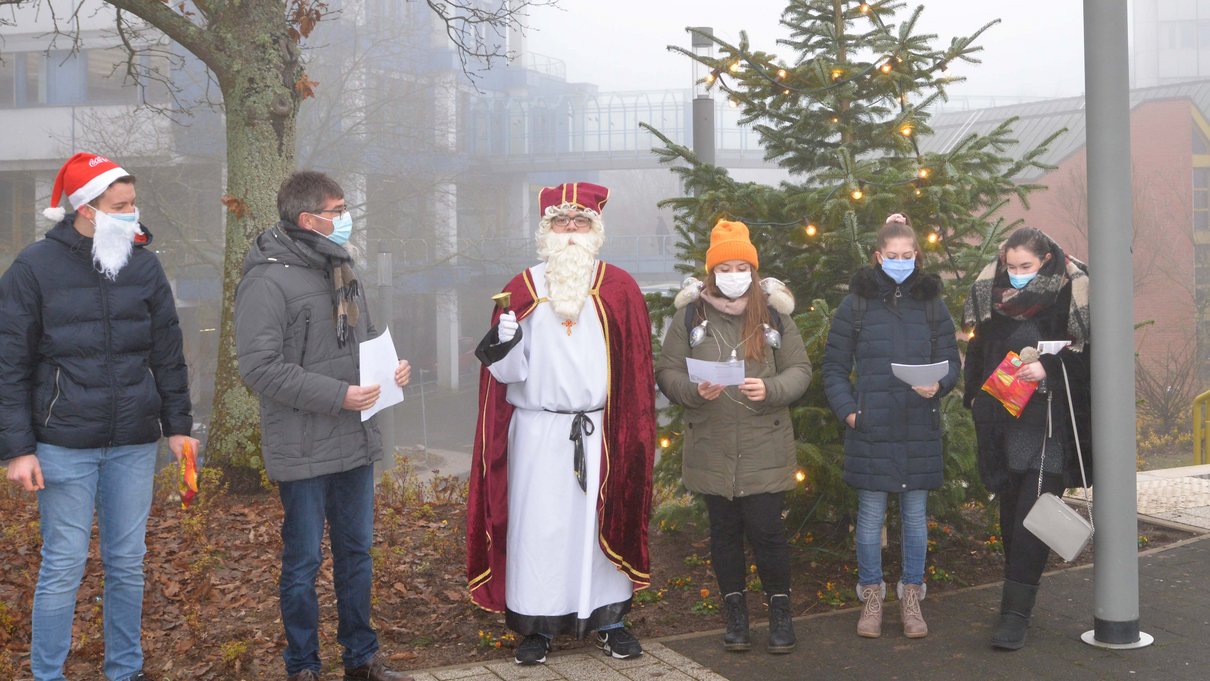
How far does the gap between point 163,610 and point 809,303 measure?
13.3 ft

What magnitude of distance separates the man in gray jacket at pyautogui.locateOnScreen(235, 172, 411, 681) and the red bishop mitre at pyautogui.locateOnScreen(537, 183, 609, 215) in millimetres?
967

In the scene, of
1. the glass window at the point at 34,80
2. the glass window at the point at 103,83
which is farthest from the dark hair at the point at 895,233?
the glass window at the point at 34,80

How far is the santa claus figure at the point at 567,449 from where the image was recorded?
500 cm

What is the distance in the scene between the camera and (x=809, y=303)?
661 cm

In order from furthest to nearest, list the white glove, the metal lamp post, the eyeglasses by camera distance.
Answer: the metal lamp post → the eyeglasses → the white glove

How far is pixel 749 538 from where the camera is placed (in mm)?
5145

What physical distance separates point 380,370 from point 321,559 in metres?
0.84

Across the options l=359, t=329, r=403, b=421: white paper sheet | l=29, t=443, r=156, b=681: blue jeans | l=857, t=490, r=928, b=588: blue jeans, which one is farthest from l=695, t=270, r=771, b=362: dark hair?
l=29, t=443, r=156, b=681: blue jeans

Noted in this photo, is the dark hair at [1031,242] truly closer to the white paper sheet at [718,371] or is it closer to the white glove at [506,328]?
the white paper sheet at [718,371]

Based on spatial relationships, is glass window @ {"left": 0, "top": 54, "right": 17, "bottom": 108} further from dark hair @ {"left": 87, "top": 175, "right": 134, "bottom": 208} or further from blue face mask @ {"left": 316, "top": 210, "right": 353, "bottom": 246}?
blue face mask @ {"left": 316, "top": 210, "right": 353, "bottom": 246}

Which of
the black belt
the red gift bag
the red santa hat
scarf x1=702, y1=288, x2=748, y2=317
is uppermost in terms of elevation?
the red santa hat

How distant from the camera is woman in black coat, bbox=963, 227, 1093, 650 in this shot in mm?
5113

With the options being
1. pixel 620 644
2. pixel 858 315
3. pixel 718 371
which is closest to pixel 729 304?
pixel 718 371

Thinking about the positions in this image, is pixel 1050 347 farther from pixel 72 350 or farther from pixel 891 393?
pixel 72 350
